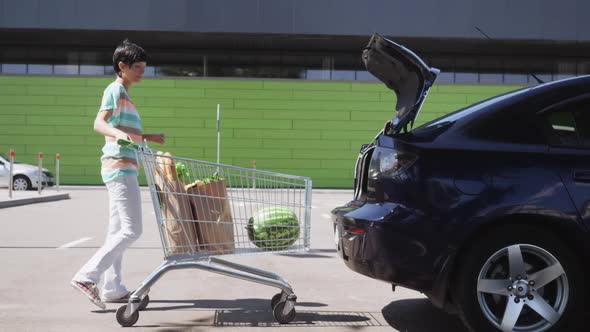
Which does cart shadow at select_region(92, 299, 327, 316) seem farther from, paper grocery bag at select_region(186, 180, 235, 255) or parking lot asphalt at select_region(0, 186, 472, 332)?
paper grocery bag at select_region(186, 180, 235, 255)

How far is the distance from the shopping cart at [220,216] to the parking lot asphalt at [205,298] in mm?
283

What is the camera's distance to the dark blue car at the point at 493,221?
341 cm

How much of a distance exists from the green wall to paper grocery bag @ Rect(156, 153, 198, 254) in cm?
2013

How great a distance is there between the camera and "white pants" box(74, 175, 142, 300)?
4484mm

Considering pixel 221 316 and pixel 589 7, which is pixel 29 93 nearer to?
pixel 589 7

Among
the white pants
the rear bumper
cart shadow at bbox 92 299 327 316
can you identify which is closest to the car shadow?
cart shadow at bbox 92 299 327 316

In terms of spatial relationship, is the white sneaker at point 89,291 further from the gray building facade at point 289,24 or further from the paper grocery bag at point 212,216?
the gray building facade at point 289,24

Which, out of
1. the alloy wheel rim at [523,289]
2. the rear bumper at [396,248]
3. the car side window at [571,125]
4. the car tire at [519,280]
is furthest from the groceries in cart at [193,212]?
the car side window at [571,125]

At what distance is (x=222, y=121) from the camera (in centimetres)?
2469

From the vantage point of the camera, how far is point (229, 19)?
23.0 metres

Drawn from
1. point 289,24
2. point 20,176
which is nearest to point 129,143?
point 20,176

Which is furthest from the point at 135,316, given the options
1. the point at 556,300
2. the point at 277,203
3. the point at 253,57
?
the point at 253,57

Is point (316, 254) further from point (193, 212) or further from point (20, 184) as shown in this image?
point (20, 184)

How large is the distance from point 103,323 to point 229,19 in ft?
65.1
